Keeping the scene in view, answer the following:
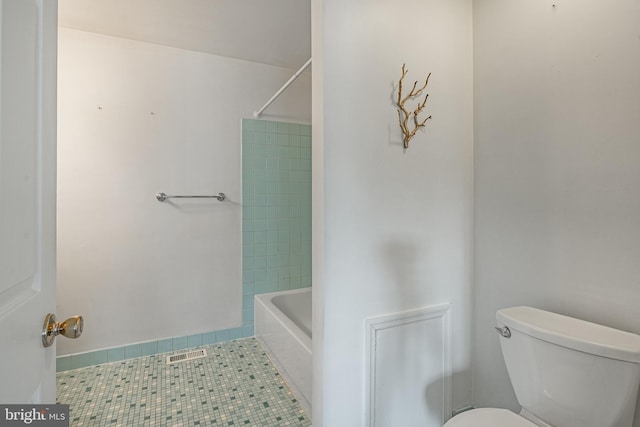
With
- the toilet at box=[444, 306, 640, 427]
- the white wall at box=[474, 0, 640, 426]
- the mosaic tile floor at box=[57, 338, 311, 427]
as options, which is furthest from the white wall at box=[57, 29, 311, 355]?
the toilet at box=[444, 306, 640, 427]

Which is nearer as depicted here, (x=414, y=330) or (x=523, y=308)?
(x=523, y=308)

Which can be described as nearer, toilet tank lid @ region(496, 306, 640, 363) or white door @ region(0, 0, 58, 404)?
white door @ region(0, 0, 58, 404)

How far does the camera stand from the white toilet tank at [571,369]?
876 mm

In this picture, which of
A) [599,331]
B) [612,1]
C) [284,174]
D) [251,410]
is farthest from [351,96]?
[251,410]

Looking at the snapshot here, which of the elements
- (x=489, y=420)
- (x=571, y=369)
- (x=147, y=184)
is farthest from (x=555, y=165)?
(x=147, y=184)

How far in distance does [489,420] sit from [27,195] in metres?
1.45

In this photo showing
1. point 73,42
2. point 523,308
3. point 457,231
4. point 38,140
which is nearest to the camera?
point 38,140

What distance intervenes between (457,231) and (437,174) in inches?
12.5

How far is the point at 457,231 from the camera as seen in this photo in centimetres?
151

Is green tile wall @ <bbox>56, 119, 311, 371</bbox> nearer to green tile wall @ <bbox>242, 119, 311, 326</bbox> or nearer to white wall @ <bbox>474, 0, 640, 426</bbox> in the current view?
green tile wall @ <bbox>242, 119, 311, 326</bbox>

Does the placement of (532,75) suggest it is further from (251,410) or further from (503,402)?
(251,410)

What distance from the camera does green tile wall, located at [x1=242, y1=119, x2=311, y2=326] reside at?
252 cm

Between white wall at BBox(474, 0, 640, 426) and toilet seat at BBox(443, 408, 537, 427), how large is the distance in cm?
43

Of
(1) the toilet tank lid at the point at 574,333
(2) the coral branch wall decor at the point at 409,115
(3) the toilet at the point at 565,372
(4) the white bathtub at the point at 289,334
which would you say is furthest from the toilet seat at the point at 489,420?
(2) the coral branch wall decor at the point at 409,115
